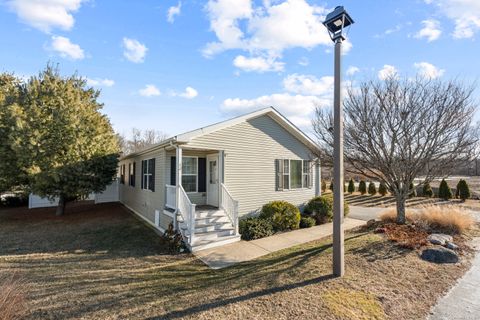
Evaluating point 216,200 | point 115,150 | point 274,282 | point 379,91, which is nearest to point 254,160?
point 216,200

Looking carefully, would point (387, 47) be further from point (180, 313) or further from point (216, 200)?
point (180, 313)

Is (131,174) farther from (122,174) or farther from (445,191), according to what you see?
(445,191)

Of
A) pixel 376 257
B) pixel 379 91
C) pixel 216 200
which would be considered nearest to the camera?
pixel 376 257

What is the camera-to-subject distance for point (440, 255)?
21.5ft

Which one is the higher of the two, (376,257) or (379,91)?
(379,91)

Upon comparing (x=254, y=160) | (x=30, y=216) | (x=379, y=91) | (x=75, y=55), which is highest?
(x=75, y=55)

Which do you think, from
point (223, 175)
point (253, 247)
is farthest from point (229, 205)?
point (253, 247)

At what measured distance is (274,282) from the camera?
5.25m

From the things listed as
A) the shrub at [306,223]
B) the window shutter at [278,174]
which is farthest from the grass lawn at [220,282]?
the window shutter at [278,174]

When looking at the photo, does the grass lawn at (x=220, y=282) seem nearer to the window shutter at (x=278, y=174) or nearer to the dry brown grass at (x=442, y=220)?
the dry brown grass at (x=442, y=220)

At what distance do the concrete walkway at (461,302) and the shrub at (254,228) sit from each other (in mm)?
5272

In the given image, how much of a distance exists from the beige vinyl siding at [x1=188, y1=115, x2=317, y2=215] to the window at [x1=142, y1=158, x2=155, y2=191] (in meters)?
3.06

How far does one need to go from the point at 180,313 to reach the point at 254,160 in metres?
7.19

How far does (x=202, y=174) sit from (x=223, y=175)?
4.69 feet
